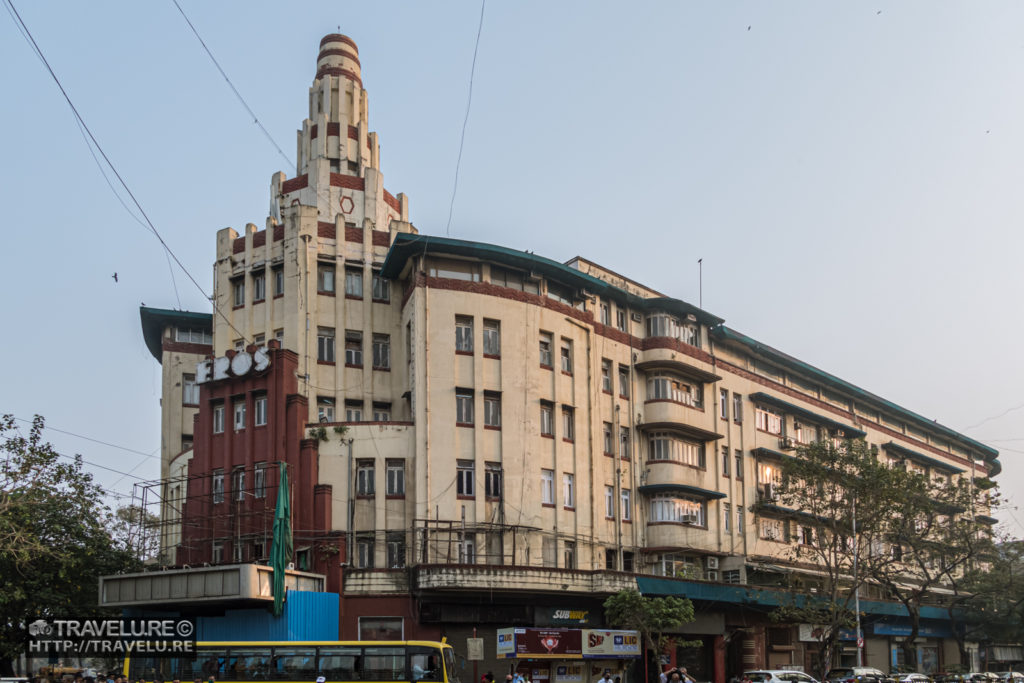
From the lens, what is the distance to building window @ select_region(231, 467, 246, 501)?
48094 millimetres

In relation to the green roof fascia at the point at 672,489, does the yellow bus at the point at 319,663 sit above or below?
below

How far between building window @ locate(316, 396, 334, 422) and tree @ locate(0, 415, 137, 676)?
10526 millimetres

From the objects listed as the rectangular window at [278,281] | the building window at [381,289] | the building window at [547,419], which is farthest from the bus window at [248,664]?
the building window at [381,289]

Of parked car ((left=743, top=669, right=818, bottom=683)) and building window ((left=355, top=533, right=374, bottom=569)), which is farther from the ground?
building window ((left=355, top=533, right=374, bottom=569))

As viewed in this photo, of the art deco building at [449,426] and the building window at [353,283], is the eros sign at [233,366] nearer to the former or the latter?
the art deco building at [449,426]

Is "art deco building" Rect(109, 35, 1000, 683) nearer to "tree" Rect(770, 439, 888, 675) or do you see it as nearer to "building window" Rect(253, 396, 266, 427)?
"building window" Rect(253, 396, 266, 427)

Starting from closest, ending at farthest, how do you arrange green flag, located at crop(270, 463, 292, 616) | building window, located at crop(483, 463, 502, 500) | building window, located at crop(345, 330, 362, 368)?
green flag, located at crop(270, 463, 292, 616)
building window, located at crop(483, 463, 502, 500)
building window, located at crop(345, 330, 362, 368)

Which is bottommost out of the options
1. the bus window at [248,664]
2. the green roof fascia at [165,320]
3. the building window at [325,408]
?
the bus window at [248,664]

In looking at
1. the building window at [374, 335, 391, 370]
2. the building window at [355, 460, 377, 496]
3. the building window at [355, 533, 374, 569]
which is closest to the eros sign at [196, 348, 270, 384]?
the building window at [374, 335, 391, 370]

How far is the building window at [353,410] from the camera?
5164 cm

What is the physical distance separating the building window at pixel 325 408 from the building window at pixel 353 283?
209 inches

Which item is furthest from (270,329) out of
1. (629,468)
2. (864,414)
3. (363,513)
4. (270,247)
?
(864,414)

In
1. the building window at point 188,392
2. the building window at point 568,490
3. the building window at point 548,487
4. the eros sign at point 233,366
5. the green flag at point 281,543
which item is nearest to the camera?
the green flag at point 281,543

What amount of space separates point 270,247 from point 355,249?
421cm
